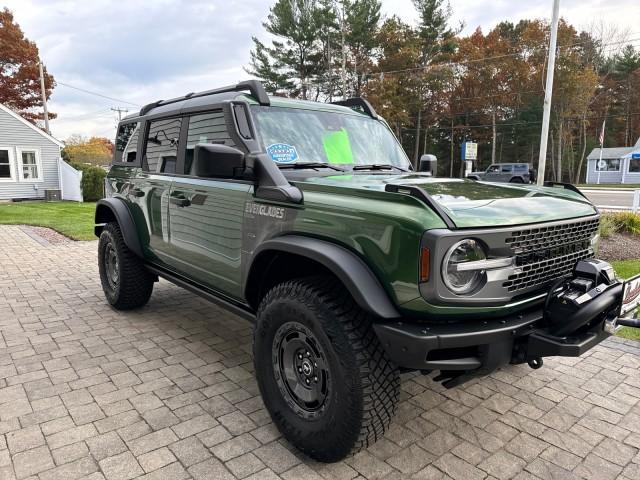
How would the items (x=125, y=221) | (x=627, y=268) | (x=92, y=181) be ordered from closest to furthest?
(x=125, y=221)
(x=627, y=268)
(x=92, y=181)

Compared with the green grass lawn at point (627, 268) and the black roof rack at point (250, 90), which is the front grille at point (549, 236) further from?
the green grass lawn at point (627, 268)

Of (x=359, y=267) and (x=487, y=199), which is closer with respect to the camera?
(x=359, y=267)

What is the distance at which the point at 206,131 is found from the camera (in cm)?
352

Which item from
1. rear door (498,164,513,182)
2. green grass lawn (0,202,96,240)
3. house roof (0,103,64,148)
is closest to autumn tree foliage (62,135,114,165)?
house roof (0,103,64,148)

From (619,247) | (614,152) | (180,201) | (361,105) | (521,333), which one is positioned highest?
(614,152)

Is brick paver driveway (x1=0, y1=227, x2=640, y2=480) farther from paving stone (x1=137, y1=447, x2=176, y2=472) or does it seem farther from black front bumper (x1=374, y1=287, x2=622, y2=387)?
black front bumper (x1=374, y1=287, x2=622, y2=387)

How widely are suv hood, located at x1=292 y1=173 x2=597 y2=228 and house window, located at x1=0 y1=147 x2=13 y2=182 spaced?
73.9ft

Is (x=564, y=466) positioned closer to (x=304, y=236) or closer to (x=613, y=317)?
(x=613, y=317)

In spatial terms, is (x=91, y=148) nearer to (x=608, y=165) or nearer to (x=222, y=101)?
(x=608, y=165)

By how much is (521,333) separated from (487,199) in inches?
28.7

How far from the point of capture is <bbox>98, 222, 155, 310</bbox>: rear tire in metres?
4.68

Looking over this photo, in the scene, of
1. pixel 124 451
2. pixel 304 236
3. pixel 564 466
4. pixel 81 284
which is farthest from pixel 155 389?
pixel 81 284

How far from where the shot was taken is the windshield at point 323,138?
3.20 m

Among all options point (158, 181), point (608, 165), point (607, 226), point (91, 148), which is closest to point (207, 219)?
point (158, 181)
